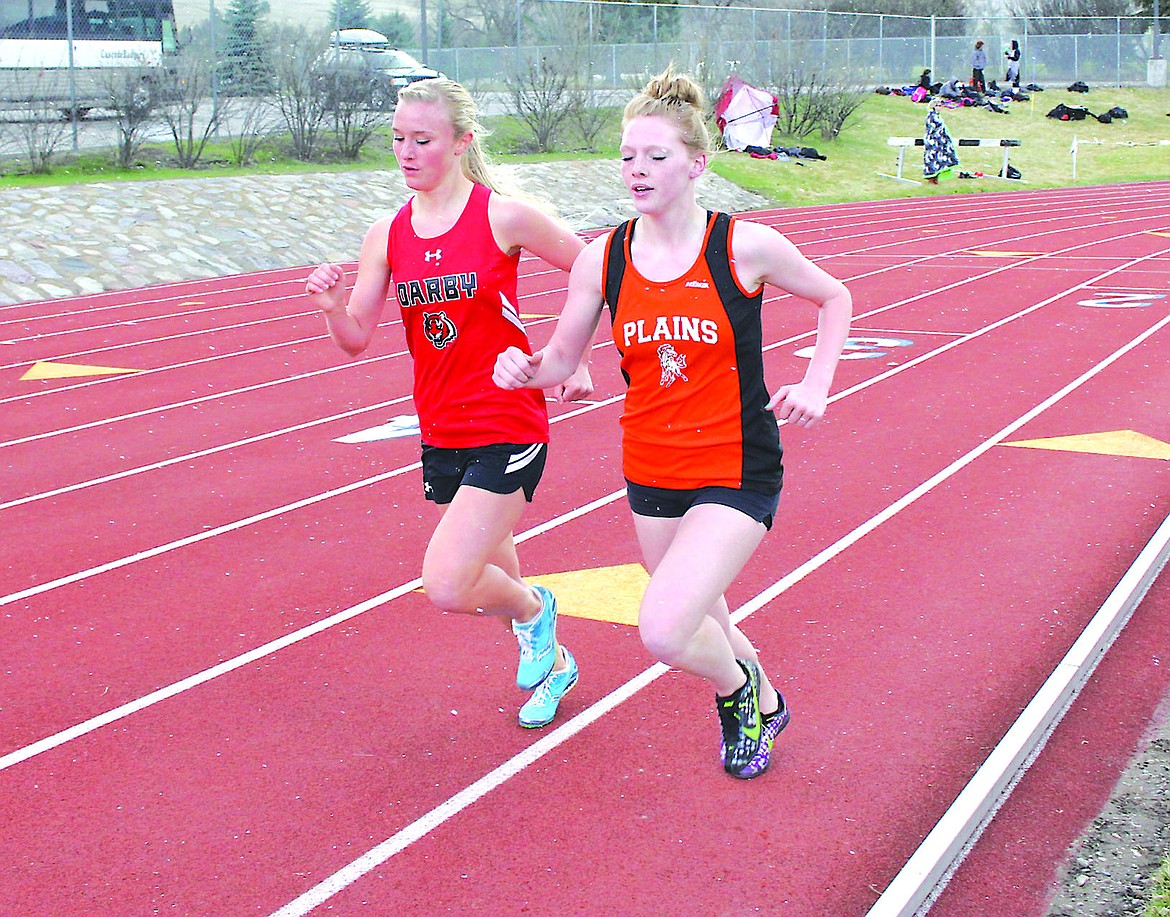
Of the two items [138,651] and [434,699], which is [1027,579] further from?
[138,651]

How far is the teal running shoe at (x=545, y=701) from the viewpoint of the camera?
175 inches

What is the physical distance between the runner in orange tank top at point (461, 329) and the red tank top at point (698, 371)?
41cm

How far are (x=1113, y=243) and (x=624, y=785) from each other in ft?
58.9

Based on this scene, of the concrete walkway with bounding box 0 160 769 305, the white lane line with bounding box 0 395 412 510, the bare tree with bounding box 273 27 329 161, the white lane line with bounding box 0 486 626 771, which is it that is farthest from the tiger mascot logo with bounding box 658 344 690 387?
the bare tree with bounding box 273 27 329 161

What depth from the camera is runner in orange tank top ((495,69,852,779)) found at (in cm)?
A: 359

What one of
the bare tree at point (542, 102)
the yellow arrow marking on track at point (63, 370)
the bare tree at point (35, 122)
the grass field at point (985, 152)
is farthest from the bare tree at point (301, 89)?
the yellow arrow marking on track at point (63, 370)

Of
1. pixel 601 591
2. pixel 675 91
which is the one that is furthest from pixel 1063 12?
pixel 675 91

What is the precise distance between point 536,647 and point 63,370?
27.1 feet

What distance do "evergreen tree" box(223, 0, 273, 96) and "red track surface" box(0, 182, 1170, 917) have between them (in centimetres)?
1774

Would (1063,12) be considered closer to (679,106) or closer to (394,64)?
(394,64)

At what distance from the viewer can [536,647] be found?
447cm

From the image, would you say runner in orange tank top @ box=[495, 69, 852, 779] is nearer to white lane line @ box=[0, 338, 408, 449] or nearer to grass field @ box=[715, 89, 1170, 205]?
white lane line @ box=[0, 338, 408, 449]

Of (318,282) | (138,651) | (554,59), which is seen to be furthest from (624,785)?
(554,59)

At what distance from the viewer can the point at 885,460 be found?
789 centimetres
